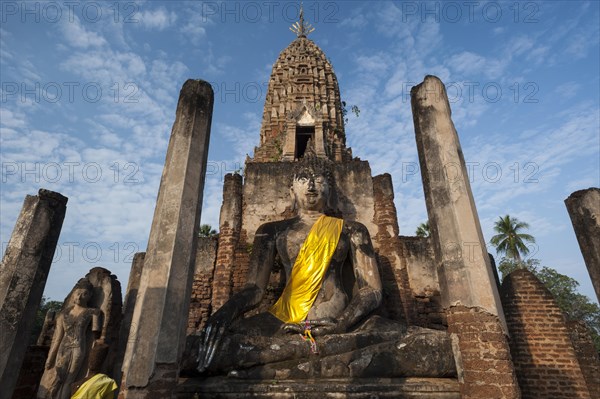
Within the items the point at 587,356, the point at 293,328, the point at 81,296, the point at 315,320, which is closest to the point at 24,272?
the point at 81,296

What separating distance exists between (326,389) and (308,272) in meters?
2.51

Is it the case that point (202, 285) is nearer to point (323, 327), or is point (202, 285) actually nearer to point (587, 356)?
point (323, 327)

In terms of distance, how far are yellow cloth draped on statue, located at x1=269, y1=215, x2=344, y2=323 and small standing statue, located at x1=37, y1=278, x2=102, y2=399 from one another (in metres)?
3.13

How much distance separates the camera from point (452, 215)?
16.1ft

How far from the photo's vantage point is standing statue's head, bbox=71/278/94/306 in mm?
6645

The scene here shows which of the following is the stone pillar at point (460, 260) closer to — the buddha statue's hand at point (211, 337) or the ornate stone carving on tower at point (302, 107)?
the buddha statue's hand at point (211, 337)

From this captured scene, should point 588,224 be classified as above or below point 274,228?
below

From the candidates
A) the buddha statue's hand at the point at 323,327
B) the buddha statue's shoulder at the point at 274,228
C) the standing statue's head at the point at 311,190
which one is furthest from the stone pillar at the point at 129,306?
the standing statue's head at the point at 311,190

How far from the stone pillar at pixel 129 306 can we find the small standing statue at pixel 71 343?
1.56 feet

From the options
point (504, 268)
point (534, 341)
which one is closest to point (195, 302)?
point (534, 341)

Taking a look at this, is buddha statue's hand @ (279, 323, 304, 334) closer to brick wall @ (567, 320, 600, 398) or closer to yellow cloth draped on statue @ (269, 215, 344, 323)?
yellow cloth draped on statue @ (269, 215, 344, 323)

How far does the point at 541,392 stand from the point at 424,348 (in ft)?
9.54

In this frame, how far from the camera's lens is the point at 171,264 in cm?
460

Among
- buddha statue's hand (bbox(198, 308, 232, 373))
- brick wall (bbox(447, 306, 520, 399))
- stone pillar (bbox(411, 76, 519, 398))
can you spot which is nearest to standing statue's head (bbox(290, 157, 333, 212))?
stone pillar (bbox(411, 76, 519, 398))
